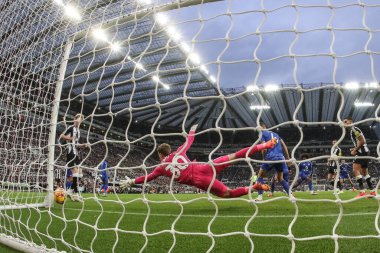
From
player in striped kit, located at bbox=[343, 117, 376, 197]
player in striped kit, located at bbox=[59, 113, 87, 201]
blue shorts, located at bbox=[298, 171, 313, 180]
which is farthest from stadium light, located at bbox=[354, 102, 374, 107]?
player in striped kit, located at bbox=[59, 113, 87, 201]

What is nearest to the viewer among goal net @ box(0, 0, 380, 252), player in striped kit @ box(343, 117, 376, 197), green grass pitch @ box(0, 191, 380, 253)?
goal net @ box(0, 0, 380, 252)

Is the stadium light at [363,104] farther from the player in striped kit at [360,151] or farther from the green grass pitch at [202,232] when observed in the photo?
the green grass pitch at [202,232]

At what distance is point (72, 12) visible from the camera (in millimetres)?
4492

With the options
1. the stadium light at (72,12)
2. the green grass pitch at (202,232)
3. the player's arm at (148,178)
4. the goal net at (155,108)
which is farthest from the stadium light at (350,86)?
the stadium light at (72,12)

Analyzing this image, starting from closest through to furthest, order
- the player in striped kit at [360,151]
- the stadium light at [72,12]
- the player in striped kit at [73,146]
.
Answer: the player in striped kit at [73,146] < the stadium light at [72,12] < the player in striped kit at [360,151]

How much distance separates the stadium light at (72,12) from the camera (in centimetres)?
437

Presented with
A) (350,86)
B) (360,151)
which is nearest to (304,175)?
(360,151)

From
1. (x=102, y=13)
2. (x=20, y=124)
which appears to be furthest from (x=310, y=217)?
(x=20, y=124)

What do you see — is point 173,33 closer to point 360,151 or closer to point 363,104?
point 360,151

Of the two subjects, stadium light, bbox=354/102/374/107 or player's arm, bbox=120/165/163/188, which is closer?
player's arm, bbox=120/165/163/188

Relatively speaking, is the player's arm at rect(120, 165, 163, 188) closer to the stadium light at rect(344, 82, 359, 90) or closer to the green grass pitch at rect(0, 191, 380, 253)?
the green grass pitch at rect(0, 191, 380, 253)

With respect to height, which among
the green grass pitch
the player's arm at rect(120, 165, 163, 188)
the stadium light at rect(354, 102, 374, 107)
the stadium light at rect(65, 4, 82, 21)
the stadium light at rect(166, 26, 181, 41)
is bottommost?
the green grass pitch

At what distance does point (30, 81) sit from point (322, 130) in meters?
35.7

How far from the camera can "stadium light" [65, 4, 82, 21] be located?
437 centimetres
